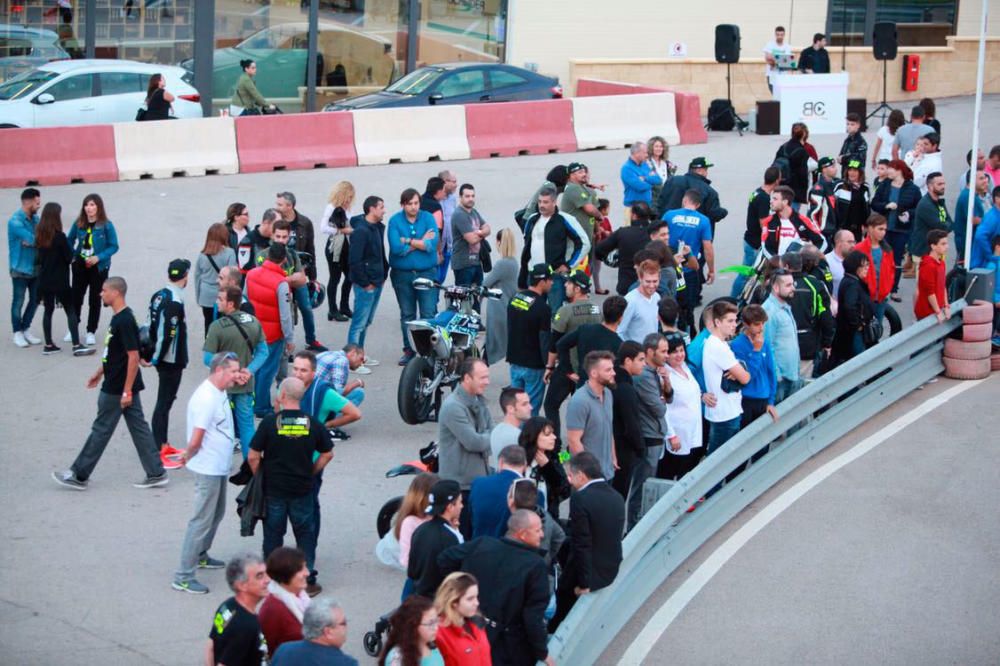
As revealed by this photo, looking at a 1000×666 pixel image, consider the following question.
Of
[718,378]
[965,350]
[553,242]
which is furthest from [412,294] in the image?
[965,350]

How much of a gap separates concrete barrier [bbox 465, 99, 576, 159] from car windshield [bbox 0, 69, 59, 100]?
23.6ft

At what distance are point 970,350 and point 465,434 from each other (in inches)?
293

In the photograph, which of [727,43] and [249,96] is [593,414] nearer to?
[249,96]

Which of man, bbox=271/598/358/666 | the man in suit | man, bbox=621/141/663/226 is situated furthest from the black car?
man, bbox=271/598/358/666

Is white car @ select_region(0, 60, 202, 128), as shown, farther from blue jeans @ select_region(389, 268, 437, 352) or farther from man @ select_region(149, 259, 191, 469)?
man @ select_region(149, 259, 191, 469)

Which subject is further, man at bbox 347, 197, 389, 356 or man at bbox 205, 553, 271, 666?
man at bbox 347, 197, 389, 356

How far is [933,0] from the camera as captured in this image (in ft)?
127

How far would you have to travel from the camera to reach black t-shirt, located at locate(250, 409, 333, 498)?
30.6 feet

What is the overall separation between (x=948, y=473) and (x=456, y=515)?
5.88 metres

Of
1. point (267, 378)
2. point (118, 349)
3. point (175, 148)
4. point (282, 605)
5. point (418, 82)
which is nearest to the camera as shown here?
point (282, 605)

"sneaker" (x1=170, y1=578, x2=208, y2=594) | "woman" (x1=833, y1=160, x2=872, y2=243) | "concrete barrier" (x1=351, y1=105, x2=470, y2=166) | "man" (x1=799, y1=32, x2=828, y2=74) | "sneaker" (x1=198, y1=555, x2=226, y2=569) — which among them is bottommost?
"sneaker" (x1=170, y1=578, x2=208, y2=594)

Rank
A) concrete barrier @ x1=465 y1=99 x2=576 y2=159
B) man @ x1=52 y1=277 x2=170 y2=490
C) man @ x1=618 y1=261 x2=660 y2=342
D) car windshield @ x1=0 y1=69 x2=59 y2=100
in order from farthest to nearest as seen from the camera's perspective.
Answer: concrete barrier @ x1=465 y1=99 x2=576 y2=159
car windshield @ x1=0 y1=69 x2=59 y2=100
man @ x1=618 y1=261 x2=660 y2=342
man @ x1=52 y1=277 x2=170 y2=490

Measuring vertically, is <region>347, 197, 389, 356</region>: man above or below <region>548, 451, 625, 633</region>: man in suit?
above

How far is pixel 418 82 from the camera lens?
1036 inches
